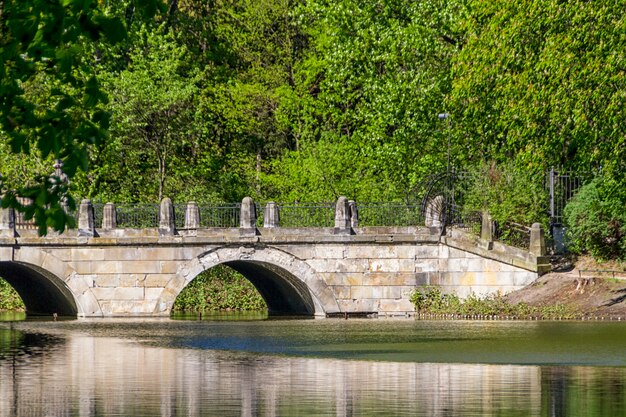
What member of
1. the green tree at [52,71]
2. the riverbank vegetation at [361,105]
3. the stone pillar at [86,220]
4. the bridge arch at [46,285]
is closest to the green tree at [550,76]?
the riverbank vegetation at [361,105]

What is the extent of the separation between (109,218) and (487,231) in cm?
1118

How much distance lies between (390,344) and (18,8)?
61.0 ft

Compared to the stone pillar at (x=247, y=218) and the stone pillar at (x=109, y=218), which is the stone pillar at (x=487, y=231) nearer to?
the stone pillar at (x=247, y=218)

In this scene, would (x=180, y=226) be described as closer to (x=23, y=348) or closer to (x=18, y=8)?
(x=23, y=348)

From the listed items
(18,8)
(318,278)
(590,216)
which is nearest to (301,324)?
(318,278)

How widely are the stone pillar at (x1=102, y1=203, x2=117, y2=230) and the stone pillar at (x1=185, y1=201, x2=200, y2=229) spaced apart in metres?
2.13

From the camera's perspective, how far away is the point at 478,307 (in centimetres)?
3934

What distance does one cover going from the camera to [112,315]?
40.2 m

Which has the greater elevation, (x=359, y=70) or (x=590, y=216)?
(x=359, y=70)

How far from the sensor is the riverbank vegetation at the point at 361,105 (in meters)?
33.2

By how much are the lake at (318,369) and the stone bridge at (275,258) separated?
11.1ft

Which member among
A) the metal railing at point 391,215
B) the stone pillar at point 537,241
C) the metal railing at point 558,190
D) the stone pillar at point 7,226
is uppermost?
the metal railing at point 558,190

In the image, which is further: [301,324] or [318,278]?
[318,278]

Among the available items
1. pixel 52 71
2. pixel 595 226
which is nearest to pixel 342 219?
pixel 595 226
